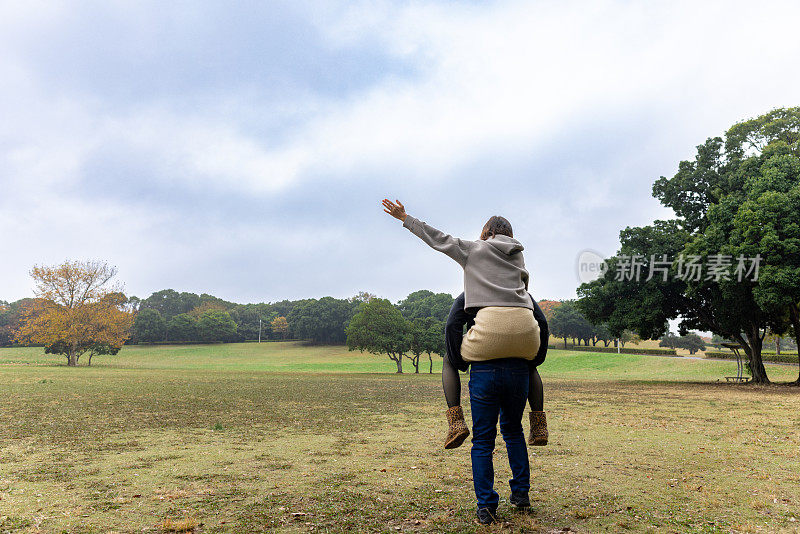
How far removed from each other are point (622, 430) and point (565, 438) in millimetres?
1830

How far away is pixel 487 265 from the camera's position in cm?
416

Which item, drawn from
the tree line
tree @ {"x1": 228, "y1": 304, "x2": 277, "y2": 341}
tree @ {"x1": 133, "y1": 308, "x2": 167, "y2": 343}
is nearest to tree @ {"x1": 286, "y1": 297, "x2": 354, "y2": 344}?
the tree line

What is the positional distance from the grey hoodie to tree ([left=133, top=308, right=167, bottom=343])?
105679mm

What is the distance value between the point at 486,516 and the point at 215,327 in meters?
105

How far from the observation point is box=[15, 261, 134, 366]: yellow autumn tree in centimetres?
4709

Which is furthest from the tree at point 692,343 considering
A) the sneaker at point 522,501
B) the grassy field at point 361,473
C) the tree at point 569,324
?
the sneaker at point 522,501

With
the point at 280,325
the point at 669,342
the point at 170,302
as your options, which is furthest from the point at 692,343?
the point at 170,302

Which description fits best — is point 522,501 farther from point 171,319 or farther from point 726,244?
point 171,319

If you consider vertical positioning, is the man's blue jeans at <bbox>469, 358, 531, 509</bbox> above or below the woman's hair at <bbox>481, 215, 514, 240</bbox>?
below

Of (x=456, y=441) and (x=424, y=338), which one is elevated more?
(x=456, y=441)

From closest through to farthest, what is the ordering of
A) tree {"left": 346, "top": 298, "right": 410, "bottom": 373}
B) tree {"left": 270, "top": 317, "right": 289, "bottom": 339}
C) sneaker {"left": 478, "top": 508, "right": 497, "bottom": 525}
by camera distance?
sneaker {"left": 478, "top": 508, "right": 497, "bottom": 525}, tree {"left": 346, "top": 298, "right": 410, "bottom": 373}, tree {"left": 270, "top": 317, "right": 289, "bottom": 339}

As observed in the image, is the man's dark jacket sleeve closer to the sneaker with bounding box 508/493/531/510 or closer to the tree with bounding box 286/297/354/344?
the sneaker with bounding box 508/493/531/510

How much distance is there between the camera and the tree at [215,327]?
99500 millimetres
